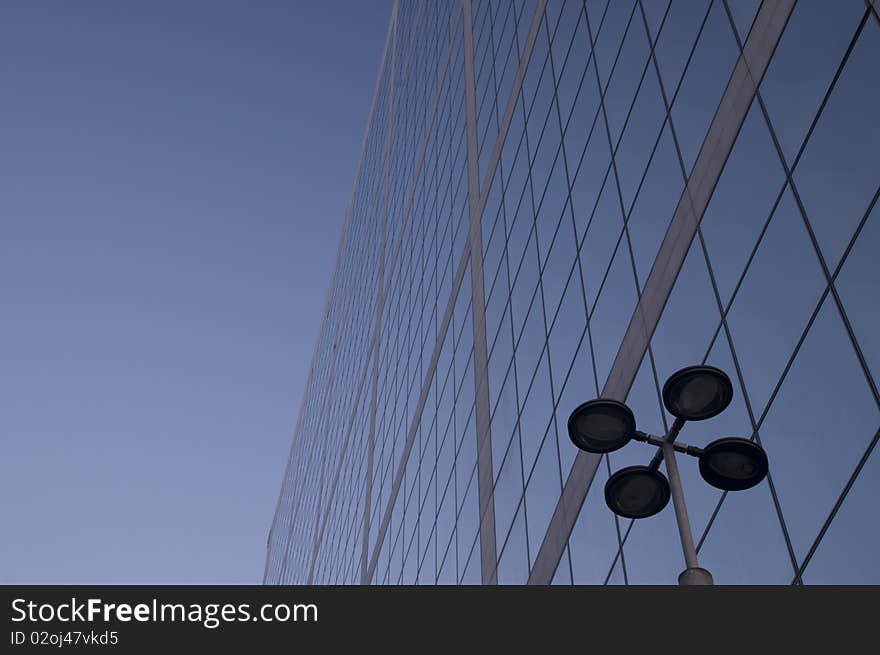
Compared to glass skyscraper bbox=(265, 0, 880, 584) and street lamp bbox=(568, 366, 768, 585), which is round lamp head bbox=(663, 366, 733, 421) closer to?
street lamp bbox=(568, 366, 768, 585)

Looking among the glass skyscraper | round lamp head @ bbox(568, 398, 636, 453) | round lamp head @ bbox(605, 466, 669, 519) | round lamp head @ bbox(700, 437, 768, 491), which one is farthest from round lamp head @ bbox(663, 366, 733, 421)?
the glass skyscraper

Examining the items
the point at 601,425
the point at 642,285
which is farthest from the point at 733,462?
the point at 642,285

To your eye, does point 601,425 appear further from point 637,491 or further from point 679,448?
point 679,448

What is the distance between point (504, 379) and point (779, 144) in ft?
43.2

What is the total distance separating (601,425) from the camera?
9.45m

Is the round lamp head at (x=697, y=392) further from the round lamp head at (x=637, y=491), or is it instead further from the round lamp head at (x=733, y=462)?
the round lamp head at (x=637, y=491)

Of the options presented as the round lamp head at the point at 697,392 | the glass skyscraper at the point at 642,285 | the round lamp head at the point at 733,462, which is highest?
the glass skyscraper at the point at 642,285

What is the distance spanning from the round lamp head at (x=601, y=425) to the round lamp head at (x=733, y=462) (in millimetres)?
762

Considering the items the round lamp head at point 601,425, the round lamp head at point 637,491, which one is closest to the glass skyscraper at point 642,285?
the round lamp head at point 637,491

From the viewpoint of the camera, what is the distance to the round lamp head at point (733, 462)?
8.94 meters

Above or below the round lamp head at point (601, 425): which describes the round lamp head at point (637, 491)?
below

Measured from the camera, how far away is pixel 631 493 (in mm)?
9398
